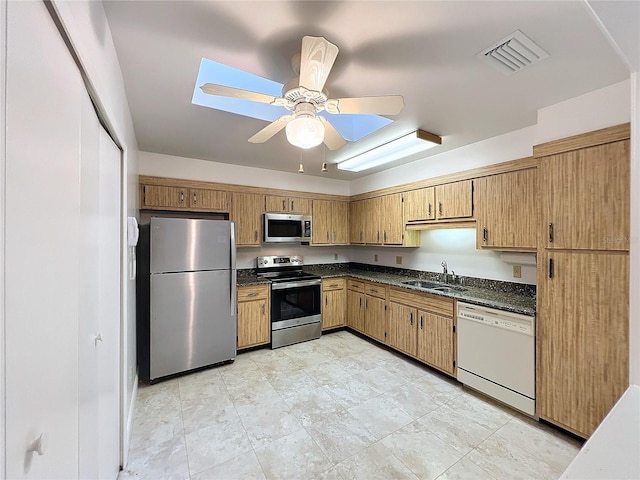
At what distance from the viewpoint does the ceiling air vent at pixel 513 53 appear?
144 cm

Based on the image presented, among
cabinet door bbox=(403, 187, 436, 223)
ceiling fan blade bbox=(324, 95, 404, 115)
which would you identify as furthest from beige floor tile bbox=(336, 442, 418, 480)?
cabinet door bbox=(403, 187, 436, 223)

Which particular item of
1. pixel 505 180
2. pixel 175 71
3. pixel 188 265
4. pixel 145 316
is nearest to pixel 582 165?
pixel 505 180

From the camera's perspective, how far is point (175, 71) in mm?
1712

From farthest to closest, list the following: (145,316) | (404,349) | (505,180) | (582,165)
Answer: (404,349) < (145,316) < (505,180) < (582,165)

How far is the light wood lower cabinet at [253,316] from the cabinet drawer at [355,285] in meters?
1.32

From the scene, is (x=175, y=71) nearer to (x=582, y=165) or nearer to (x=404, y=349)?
(x=582, y=165)

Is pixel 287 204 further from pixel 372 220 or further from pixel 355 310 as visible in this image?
pixel 355 310

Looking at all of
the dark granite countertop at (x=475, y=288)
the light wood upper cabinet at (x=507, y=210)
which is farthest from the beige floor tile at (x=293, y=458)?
the light wood upper cabinet at (x=507, y=210)

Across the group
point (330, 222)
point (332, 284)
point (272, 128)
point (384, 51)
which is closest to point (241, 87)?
point (272, 128)

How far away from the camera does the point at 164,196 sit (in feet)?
10.5

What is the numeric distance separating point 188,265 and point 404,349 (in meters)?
2.65

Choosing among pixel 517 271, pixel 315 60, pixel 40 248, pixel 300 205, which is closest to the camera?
pixel 40 248

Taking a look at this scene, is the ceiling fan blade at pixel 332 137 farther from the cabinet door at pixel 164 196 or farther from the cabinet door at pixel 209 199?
the cabinet door at pixel 164 196

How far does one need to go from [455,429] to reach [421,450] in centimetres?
39
